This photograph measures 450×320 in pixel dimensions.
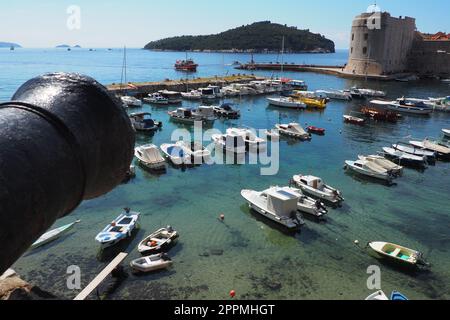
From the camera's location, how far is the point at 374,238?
58.2ft

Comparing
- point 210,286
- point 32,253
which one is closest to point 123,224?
point 32,253

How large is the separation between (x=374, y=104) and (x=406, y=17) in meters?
50.1

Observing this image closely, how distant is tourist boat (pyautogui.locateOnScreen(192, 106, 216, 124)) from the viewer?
141 feet

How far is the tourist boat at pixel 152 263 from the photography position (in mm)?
14477

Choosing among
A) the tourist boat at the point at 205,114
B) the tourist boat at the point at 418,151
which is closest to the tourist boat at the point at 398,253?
the tourist boat at the point at 418,151

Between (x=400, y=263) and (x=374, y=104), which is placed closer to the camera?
(x=400, y=263)

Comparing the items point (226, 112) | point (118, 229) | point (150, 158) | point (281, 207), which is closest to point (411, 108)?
point (226, 112)

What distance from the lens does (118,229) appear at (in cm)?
1706

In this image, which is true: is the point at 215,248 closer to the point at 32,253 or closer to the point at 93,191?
the point at 32,253

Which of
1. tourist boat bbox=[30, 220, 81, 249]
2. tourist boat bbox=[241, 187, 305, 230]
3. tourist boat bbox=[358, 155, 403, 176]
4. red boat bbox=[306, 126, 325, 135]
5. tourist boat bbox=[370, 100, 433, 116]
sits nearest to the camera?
tourist boat bbox=[30, 220, 81, 249]

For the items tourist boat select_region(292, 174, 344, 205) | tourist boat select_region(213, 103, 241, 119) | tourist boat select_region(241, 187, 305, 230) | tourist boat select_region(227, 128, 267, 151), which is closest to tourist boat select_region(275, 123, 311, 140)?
tourist boat select_region(227, 128, 267, 151)

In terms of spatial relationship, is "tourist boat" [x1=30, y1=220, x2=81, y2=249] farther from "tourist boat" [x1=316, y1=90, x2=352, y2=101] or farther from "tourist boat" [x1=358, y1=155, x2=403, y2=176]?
"tourist boat" [x1=316, y1=90, x2=352, y2=101]

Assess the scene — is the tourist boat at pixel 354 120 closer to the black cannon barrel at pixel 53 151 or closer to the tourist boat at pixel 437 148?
the tourist boat at pixel 437 148

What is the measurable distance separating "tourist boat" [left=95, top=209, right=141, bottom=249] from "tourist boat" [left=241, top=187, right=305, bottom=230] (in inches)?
245
